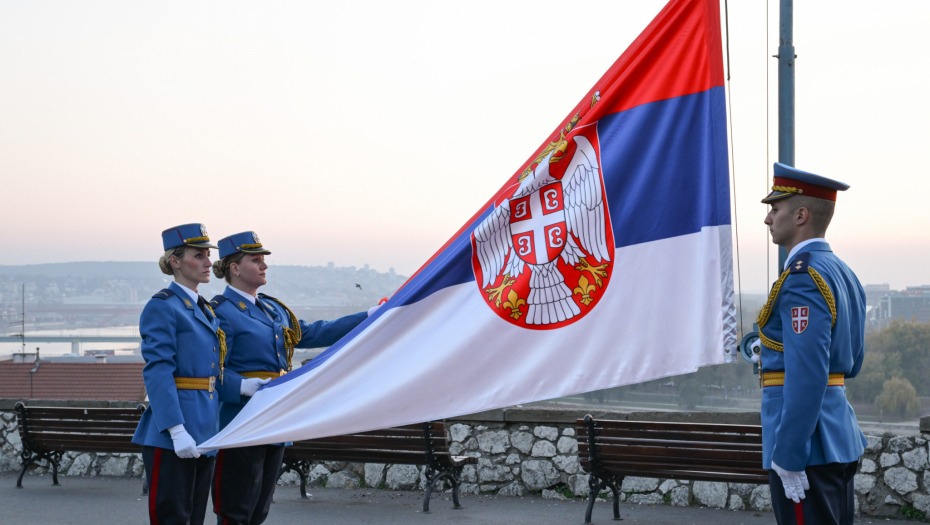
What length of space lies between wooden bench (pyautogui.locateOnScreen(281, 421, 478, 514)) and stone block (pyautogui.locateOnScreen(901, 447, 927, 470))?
9.98ft

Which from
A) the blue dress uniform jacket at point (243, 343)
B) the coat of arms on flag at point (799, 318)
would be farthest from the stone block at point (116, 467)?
the coat of arms on flag at point (799, 318)

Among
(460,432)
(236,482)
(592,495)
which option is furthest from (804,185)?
(460,432)

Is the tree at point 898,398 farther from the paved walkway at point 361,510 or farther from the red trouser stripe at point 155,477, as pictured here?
the red trouser stripe at point 155,477

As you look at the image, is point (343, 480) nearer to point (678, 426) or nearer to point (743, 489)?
point (678, 426)

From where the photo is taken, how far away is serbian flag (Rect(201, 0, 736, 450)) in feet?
10.3

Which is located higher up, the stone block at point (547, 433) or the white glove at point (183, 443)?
the white glove at point (183, 443)

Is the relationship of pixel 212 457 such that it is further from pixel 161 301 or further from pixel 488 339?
pixel 488 339

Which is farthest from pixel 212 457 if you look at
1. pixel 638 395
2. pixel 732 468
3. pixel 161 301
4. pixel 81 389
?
pixel 638 395

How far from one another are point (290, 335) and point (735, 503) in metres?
3.55

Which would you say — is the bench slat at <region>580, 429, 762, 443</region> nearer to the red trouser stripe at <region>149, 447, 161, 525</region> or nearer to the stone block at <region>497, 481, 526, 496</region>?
the stone block at <region>497, 481, 526, 496</region>

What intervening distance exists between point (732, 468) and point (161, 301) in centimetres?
365

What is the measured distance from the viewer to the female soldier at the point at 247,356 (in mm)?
3957

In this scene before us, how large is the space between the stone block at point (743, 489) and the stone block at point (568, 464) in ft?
3.87

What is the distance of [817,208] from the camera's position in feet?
9.69
